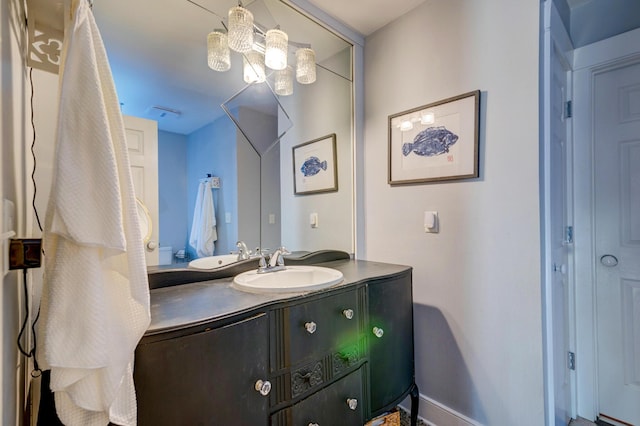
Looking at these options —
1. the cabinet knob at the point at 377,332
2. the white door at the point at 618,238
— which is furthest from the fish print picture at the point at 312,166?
the white door at the point at 618,238

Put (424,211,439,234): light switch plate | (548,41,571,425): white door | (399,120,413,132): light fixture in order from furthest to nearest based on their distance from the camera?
(399,120,413,132): light fixture < (424,211,439,234): light switch plate < (548,41,571,425): white door

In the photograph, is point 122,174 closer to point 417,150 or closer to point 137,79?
point 137,79

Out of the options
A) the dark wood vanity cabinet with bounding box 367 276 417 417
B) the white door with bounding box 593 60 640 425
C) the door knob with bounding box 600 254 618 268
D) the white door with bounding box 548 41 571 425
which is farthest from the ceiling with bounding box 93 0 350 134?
the door knob with bounding box 600 254 618 268

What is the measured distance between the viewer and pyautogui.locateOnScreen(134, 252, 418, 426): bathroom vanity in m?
0.79

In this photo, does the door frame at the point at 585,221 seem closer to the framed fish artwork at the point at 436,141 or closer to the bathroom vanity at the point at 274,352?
the framed fish artwork at the point at 436,141

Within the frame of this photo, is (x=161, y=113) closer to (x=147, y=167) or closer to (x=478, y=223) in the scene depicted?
(x=147, y=167)

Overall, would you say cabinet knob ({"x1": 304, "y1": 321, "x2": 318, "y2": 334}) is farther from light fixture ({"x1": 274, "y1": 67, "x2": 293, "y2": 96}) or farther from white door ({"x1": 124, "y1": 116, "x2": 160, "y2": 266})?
light fixture ({"x1": 274, "y1": 67, "x2": 293, "y2": 96})

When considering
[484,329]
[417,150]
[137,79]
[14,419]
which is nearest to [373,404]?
[484,329]

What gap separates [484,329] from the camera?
59.2 inches

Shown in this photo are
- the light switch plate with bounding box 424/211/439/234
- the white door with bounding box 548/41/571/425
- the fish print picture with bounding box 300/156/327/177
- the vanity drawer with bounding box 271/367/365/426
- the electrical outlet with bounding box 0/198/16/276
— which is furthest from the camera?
the fish print picture with bounding box 300/156/327/177

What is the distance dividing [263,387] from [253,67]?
151cm

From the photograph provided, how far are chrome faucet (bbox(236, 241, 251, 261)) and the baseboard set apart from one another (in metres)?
1.33

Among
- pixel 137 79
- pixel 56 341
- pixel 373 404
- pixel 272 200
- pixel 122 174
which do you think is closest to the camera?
pixel 56 341

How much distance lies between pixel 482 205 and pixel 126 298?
5.07ft
